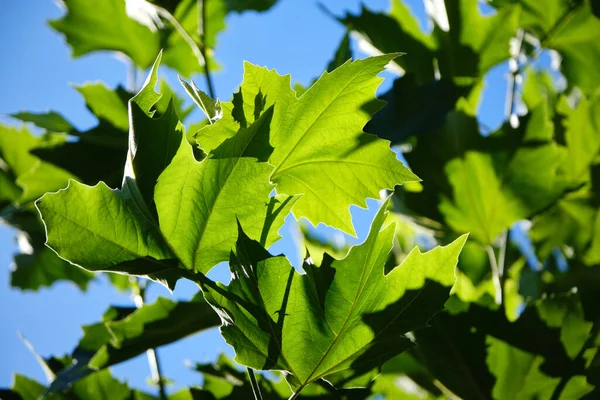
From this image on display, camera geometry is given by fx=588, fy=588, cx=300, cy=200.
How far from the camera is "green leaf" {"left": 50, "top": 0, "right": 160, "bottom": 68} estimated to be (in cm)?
144

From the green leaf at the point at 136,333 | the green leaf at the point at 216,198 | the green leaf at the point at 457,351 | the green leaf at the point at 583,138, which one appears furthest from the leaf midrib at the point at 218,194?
the green leaf at the point at 583,138

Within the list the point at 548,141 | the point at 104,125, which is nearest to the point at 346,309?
the point at 548,141

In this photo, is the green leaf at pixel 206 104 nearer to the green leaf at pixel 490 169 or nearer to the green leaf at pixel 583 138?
the green leaf at pixel 490 169

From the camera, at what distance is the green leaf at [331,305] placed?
1.93 feet

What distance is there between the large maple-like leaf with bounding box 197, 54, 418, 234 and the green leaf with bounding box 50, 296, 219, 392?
0.25 meters

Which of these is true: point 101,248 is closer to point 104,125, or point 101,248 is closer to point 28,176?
point 104,125

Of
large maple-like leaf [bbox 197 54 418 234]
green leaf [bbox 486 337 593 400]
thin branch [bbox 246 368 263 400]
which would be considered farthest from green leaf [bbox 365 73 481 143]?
thin branch [bbox 246 368 263 400]

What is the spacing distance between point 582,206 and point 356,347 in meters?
0.79

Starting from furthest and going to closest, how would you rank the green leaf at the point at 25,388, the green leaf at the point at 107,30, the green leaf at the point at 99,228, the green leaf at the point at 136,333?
the green leaf at the point at 107,30
the green leaf at the point at 25,388
the green leaf at the point at 136,333
the green leaf at the point at 99,228

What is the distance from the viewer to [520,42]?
1.33m

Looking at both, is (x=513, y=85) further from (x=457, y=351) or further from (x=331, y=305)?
(x=331, y=305)

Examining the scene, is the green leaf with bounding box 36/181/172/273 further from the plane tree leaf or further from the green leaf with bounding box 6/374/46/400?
the green leaf with bounding box 6/374/46/400

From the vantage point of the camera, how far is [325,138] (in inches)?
28.1

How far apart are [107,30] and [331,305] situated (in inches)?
44.5
